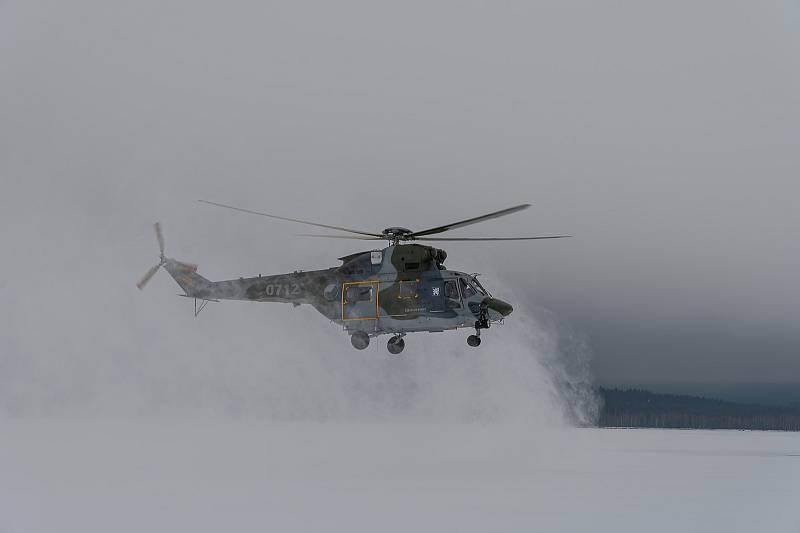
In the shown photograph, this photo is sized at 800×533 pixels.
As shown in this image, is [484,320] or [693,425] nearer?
[484,320]

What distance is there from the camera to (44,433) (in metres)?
39.0

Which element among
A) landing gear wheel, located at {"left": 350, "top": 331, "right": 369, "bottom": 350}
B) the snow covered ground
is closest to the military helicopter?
landing gear wheel, located at {"left": 350, "top": 331, "right": 369, "bottom": 350}

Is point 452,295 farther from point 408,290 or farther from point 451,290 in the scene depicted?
point 408,290

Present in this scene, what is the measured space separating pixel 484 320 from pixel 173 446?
13988mm

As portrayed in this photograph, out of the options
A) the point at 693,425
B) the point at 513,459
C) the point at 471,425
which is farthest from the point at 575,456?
the point at 693,425

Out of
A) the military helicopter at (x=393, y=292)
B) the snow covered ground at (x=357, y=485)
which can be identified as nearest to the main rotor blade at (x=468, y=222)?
the military helicopter at (x=393, y=292)

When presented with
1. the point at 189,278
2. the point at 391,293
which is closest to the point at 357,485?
the point at 391,293

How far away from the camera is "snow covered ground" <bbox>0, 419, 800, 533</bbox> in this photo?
22.0 metres

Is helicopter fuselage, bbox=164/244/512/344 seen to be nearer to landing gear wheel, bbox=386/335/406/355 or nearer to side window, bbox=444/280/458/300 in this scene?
side window, bbox=444/280/458/300

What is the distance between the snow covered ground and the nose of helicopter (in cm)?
523

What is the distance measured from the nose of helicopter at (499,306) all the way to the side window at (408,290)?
219 centimetres

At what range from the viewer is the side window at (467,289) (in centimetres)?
2720

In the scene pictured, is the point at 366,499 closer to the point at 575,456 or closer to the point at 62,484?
the point at 62,484

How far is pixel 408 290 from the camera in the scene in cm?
2758
